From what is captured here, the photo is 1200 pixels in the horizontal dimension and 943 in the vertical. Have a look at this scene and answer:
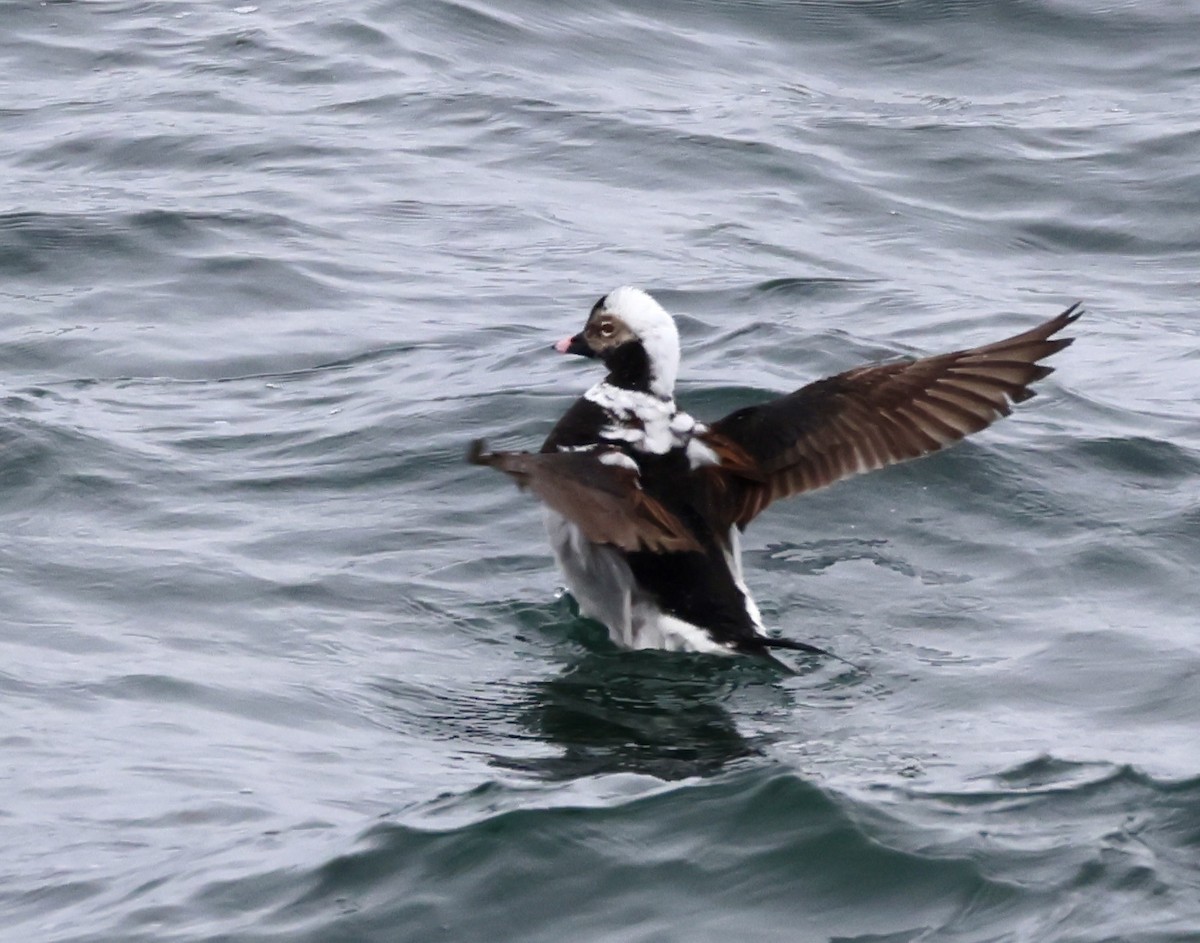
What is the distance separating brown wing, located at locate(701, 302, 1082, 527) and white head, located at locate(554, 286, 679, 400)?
0.80 ft

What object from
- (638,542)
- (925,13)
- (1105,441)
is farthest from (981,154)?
(638,542)

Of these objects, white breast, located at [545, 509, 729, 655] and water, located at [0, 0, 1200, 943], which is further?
white breast, located at [545, 509, 729, 655]

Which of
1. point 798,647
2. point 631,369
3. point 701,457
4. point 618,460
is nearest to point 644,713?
point 798,647

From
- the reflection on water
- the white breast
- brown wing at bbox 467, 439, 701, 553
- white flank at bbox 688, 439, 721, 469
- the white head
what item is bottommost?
the reflection on water

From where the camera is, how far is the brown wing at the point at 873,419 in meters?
6.37

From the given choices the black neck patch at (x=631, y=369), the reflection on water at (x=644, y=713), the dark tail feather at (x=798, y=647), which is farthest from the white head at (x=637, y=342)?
the dark tail feather at (x=798, y=647)

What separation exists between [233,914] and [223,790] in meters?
0.75

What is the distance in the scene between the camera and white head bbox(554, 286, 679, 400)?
6453mm

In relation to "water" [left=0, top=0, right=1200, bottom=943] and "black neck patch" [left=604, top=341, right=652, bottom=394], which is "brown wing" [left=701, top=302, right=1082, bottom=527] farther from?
"water" [left=0, top=0, right=1200, bottom=943]

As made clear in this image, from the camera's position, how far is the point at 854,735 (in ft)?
16.9

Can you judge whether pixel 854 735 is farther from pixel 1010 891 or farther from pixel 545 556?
pixel 545 556

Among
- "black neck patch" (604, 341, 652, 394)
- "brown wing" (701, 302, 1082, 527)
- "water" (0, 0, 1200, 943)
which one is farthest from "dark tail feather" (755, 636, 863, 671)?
"black neck patch" (604, 341, 652, 394)

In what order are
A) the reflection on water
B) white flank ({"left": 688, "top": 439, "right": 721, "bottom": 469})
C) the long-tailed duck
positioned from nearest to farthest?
1. the reflection on water
2. the long-tailed duck
3. white flank ({"left": 688, "top": 439, "right": 721, "bottom": 469})

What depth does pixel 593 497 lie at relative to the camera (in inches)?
209
